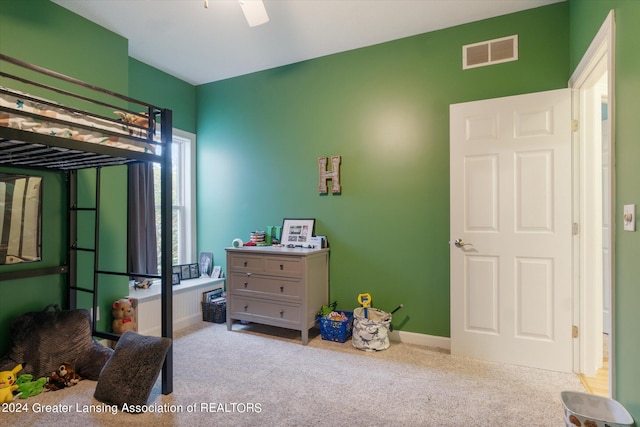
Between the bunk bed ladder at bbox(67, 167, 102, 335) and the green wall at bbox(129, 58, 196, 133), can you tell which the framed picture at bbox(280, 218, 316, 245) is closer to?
the bunk bed ladder at bbox(67, 167, 102, 335)

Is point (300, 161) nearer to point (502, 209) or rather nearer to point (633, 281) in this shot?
point (502, 209)

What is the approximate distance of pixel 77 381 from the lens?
7.55 ft

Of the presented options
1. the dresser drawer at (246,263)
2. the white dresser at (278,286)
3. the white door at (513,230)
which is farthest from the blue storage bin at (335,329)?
the white door at (513,230)

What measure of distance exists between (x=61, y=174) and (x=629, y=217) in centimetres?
367

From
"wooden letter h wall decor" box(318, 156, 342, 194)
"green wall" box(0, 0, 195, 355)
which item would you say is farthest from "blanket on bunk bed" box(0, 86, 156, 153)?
"wooden letter h wall decor" box(318, 156, 342, 194)

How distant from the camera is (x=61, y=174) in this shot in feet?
8.78

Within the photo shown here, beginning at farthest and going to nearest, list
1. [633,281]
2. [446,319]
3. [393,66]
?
[393,66] < [446,319] < [633,281]

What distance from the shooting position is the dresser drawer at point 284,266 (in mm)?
3084

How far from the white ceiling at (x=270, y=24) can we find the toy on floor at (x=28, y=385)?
2734mm

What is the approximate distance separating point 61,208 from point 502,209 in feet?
11.5

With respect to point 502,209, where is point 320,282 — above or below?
below

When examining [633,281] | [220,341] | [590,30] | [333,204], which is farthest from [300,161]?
[633,281]

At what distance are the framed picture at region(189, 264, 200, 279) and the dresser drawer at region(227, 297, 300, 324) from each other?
A: 2.78 ft

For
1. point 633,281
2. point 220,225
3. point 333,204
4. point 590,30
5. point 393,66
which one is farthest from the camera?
point 220,225
